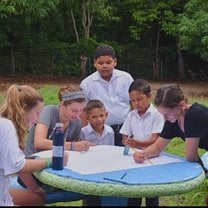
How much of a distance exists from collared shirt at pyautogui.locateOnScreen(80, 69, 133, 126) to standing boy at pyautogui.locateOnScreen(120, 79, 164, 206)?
477 millimetres

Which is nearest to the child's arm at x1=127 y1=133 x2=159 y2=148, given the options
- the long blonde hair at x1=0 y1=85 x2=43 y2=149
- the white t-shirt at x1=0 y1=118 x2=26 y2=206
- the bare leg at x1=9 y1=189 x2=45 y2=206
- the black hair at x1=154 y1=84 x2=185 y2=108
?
the black hair at x1=154 y1=84 x2=185 y2=108

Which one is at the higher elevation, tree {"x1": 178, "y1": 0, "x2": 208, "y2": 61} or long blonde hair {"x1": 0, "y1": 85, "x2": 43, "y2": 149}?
tree {"x1": 178, "y1": 0, "x2": 208, "y2": 61}

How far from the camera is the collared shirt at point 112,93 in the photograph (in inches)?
195

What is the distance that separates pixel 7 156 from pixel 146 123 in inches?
66.7

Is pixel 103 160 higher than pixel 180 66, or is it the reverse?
pixel 103 160

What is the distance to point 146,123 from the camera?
173 inches

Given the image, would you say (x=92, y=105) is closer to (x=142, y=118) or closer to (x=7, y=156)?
(x=142, y=118)

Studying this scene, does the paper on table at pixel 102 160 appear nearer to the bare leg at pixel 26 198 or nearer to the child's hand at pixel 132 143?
the child's hand at pixel 132 143

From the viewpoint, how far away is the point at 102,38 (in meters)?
23.5

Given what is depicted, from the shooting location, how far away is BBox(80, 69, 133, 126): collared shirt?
4953mm

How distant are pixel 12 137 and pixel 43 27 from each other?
2050cm

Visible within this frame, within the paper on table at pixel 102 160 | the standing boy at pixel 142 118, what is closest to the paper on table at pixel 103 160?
the paper on table at pixel 102 160

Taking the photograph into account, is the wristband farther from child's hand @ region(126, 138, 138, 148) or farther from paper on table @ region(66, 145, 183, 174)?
child's hand @ region(126, 138, 138, 148)

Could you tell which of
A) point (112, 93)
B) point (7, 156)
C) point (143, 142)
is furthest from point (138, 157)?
point (112, 93)
